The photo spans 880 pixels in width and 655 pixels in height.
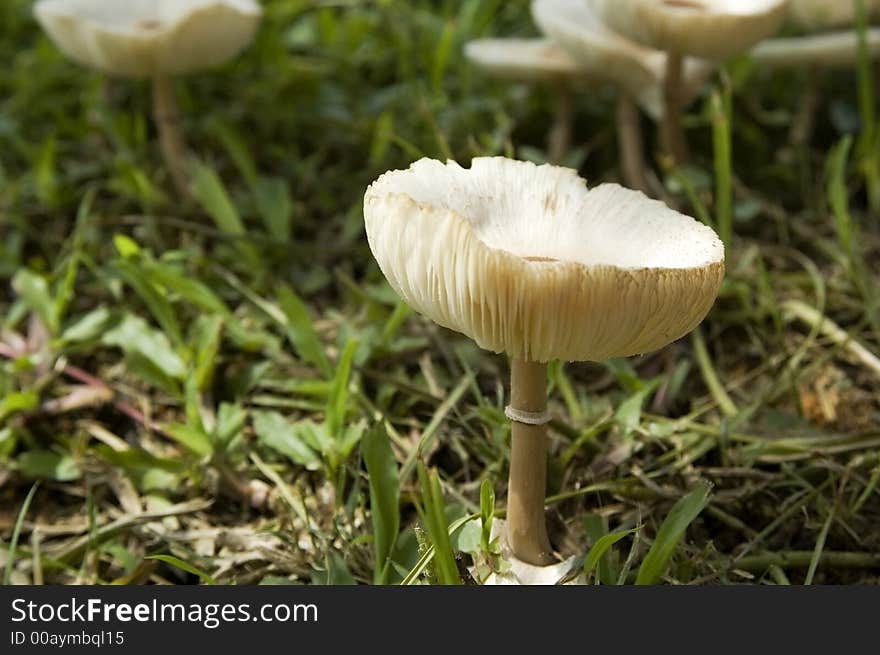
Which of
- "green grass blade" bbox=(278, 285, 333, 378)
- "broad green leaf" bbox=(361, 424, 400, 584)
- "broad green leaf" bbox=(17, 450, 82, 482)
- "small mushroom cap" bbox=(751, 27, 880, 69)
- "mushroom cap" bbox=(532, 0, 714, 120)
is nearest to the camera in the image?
"broad green leaf" bbox=(361, 424, 400, 584)

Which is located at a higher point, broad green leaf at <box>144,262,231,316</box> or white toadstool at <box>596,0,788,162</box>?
white toadstool at <box>596,0,788,162</box>

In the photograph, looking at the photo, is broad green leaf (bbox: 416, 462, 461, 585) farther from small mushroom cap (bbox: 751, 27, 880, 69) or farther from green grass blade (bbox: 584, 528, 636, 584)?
small mushroom cap (bbox: 751, 27, 880, 69)

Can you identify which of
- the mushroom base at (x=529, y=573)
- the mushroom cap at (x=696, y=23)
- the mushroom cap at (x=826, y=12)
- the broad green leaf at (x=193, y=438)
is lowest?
the mushroom base at (x=529, y=573)

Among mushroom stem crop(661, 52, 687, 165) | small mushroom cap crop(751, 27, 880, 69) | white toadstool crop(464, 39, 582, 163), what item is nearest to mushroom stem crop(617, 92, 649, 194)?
mushroom stem crop(661, 52, 687, 165)

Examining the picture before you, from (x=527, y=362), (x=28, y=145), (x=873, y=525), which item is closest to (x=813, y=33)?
(x=873, y=525)

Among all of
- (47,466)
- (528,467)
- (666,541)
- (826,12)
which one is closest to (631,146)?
(826,12)

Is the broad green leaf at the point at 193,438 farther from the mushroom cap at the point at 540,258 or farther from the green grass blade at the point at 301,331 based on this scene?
the mushroom cap at the point at 540,258

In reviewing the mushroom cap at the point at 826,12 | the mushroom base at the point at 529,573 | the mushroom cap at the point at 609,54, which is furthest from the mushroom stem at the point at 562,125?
the mushroom base at the point at 529,573
